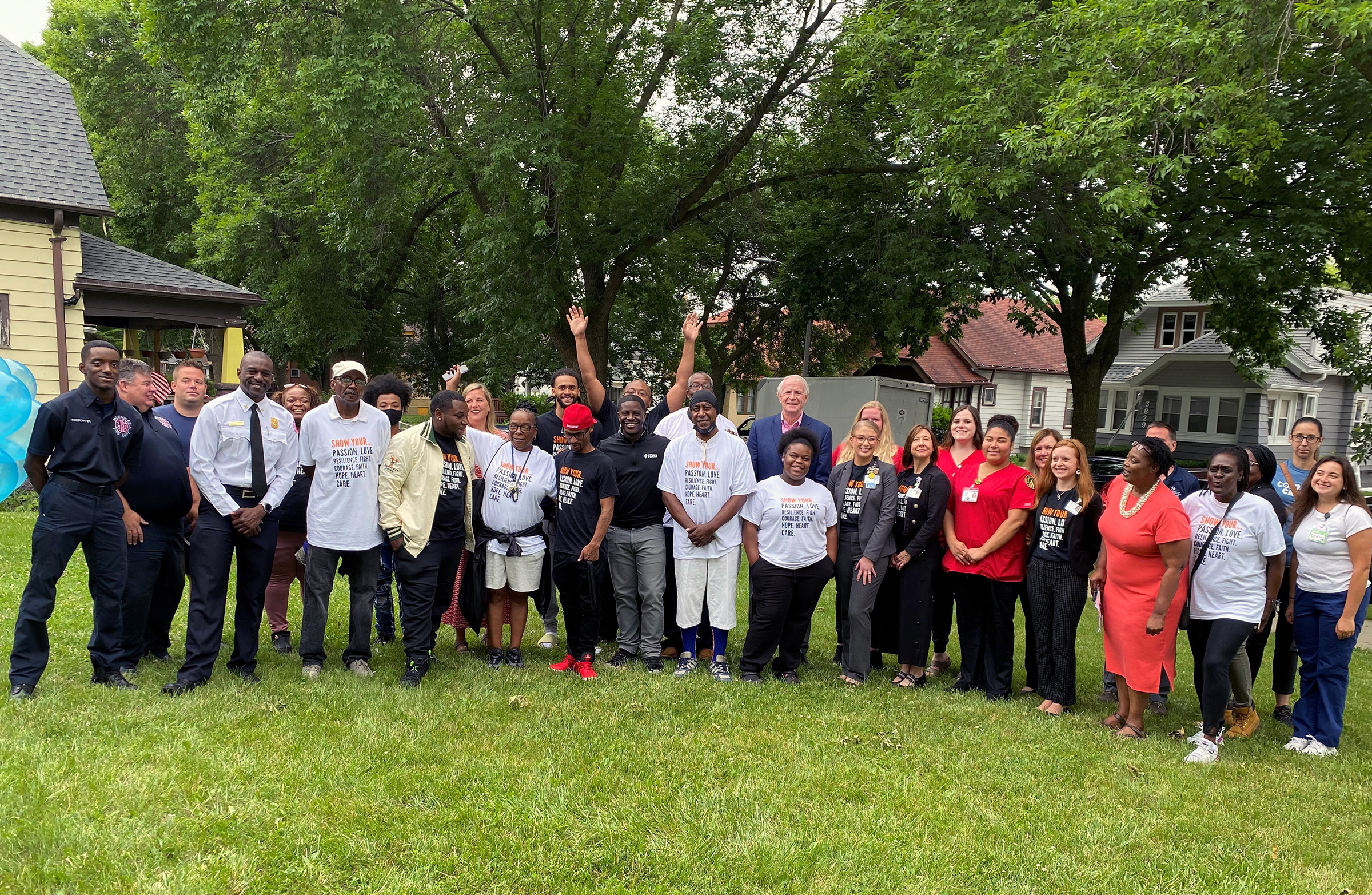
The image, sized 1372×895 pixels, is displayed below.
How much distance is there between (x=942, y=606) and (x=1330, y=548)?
2.70 meters

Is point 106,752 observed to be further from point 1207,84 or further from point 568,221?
point 568,221

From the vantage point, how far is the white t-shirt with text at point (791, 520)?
7.01 metres

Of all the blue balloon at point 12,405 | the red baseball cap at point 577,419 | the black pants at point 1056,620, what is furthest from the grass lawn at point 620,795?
the blue balloon at point 12,405

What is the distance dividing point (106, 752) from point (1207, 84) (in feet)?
35.5

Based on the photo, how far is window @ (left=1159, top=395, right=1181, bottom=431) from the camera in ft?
121

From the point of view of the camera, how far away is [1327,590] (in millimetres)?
6098


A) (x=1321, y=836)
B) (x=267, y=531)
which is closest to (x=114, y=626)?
(x=267, y=531)

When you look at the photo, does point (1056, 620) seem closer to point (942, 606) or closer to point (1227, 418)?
point (942, 606)

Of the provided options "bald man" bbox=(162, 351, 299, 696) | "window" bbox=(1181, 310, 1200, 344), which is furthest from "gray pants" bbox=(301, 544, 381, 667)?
"window" bbox=(1181, 310, 1200, 344)

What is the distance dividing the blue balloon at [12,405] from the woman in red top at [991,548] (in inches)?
351

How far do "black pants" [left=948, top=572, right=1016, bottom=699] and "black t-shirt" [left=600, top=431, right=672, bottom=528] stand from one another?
2.41m

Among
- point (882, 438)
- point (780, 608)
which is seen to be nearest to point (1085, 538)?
point (882, 438)

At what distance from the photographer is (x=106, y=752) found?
4.71m

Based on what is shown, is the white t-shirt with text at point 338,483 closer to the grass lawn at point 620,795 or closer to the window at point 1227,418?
the grass lawn at point 620,795
